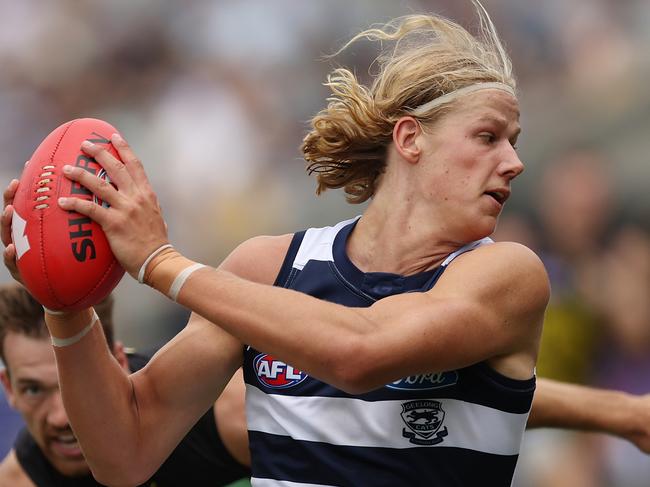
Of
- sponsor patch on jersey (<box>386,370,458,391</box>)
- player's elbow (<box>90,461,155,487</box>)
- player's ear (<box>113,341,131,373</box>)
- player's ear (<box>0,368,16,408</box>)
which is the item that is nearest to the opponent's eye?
player's ear (<box>0,368,16,408</box>)

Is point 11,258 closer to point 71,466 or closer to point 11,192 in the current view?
point 11,192

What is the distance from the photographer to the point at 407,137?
10.4ft

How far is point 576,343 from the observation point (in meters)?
6.25

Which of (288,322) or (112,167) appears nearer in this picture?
(288,322)

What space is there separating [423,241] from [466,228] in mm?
139

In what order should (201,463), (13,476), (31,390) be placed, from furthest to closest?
(13,476) < (31,390) < (201,463)

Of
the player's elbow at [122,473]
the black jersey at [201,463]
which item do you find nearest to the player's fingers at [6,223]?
the player's elbow at [122,473]

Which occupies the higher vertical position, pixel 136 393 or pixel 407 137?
pixel 407 137

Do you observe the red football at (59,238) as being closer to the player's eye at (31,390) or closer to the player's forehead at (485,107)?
the player's forehead at (485,107)

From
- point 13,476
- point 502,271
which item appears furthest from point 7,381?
point 502,271

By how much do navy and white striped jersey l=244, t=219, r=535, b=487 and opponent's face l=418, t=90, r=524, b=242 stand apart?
112 millimetres

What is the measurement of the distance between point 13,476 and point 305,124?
4356mm

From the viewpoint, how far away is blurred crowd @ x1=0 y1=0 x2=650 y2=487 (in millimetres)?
6328

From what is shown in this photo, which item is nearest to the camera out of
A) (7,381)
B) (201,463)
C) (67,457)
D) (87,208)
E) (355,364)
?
(355,364)
